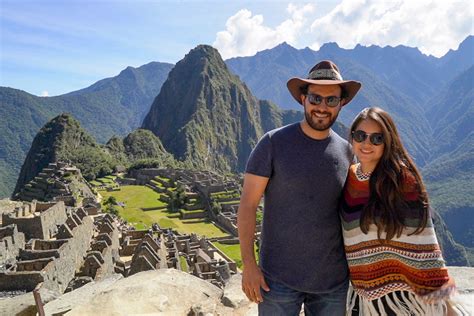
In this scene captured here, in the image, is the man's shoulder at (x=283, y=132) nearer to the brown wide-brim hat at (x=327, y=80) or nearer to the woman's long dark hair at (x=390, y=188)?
the brown wide-brim hat at (x=327, y=80)

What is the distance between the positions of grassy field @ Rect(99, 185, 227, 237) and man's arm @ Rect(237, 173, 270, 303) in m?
30.1

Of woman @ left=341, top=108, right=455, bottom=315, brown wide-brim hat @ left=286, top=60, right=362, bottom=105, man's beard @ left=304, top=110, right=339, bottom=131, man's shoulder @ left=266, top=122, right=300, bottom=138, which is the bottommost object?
woman @ left=341, top=108, right=455, bottom=315

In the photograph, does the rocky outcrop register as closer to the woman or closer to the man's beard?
the woman

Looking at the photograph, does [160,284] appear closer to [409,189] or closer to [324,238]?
[324,238]

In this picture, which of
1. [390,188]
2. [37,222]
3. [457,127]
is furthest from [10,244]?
[457,127]

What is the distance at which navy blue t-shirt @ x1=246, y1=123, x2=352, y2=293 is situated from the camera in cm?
328

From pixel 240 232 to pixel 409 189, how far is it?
129 cm

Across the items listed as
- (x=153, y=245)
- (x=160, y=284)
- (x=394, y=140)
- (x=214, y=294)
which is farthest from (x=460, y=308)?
(x=153, y=245)

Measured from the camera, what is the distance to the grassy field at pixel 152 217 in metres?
35.8

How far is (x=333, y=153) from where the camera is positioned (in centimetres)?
338

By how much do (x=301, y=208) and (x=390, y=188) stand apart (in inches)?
26.5

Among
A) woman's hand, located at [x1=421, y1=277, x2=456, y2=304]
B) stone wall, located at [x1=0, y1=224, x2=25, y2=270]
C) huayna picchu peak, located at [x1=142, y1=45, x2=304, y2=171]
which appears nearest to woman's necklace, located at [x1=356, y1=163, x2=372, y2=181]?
woman's hand, located at [x1=421, y1=277, x2=456, y2=304]

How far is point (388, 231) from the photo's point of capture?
9.96ft

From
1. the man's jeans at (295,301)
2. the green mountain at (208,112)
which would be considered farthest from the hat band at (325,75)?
the green mountain at (208,112)
